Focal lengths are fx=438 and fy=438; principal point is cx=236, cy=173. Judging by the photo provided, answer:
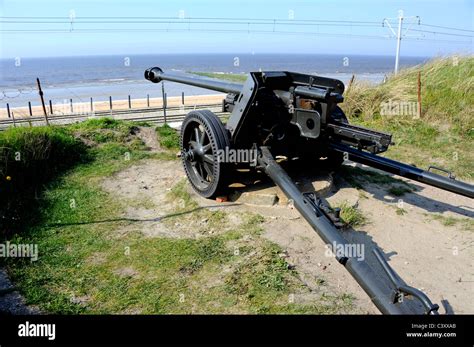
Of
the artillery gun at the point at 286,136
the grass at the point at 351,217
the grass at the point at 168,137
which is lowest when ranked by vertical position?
the grass at the point at 351,217

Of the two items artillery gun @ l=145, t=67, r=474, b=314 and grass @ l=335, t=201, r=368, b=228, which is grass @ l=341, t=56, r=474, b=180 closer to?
grass @ l=335, t=201, r=368, b=228

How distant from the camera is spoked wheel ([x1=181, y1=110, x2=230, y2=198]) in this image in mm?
5555

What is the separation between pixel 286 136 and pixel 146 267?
233 cm

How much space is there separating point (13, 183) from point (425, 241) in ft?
18.9

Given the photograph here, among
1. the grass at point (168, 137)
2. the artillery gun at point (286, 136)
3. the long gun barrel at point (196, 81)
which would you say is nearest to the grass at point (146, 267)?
the artillery gun at point (286, 136)

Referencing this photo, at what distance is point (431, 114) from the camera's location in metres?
10.7

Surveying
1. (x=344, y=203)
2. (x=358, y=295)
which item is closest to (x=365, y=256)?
(x=358, y=295)

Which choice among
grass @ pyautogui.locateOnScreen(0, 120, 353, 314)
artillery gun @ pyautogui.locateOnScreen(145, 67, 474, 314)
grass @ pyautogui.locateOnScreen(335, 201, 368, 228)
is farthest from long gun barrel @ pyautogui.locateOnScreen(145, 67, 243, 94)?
grass @ pyautogui.locateOnScreen(335, 201, 368, 228)

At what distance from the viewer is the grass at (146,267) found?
12.9 feet

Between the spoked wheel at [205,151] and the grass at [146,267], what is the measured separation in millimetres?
282

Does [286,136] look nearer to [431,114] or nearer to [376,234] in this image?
[376,234]

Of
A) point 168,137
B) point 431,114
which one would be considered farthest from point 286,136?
point 431,114

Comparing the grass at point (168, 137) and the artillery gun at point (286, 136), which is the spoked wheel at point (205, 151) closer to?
the artillery gun at point (286, 136)

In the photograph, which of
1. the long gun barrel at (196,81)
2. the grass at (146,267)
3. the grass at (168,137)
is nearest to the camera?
the grass at (146,267)
